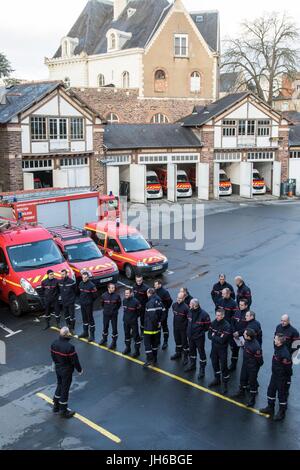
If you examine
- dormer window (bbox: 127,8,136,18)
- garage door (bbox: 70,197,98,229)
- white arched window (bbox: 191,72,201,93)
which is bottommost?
garage door (bbox: 70,197,98,229)

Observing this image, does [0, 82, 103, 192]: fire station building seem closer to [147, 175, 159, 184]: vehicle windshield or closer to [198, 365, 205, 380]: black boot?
[147, 175, 159, 184]: vehicle windshield

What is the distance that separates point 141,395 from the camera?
1087 centimetres

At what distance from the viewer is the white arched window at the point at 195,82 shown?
5478cm

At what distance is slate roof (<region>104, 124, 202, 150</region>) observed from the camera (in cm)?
3809

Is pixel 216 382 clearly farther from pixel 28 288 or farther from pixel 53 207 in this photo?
pixel 53 207

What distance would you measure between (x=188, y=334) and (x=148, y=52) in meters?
45.1

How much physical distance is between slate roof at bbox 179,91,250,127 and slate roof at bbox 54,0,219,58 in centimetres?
1376

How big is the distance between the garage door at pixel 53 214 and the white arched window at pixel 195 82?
117ft

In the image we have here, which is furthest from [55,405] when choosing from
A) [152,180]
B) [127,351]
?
[152,180]

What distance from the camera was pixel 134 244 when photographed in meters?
20.5

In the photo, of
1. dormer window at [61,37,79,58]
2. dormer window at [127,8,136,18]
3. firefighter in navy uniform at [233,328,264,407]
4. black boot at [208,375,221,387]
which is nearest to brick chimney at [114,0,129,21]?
dormer window at [127,8,136,18]
